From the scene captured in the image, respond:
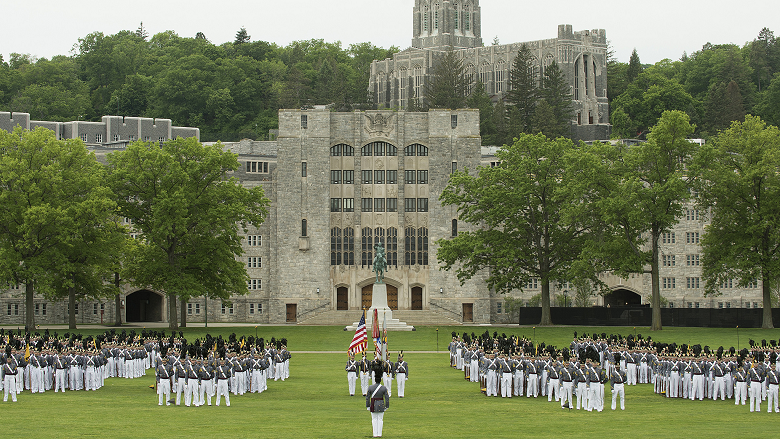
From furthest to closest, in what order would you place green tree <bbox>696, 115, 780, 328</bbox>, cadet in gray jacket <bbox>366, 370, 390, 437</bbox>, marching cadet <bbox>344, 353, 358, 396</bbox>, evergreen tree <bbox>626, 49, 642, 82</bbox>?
evergreen tree <bbox>626, 49, 642, 82</bbox> < green tree <bbox>696, 115, 780, 328</bbox> < marching cadet <bbox>344, 353, 358, 396</bbox> < cadet in gray jacket <bbox>366, 370, 390, 437</bbox>

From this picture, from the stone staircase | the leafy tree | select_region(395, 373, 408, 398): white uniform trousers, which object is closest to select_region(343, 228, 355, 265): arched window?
the stone staircase

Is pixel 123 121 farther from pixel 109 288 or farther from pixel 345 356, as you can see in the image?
pixel 345 356

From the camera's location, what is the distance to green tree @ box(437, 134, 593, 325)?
252 feet

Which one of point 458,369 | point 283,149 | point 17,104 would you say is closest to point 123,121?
point 17,104

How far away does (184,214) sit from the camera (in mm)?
72000

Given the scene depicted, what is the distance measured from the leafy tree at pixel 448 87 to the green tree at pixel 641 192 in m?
83.0

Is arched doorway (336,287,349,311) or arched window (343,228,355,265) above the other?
arched window (343,228,355,265)

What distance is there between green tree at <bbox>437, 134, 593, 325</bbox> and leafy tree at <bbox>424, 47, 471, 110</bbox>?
7662 centimetres

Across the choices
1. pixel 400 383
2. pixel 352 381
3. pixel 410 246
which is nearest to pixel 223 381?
pixel 352 381

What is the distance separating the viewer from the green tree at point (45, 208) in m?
68.4

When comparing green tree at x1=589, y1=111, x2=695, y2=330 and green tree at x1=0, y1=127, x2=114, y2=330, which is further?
green tree at x1=589, y1=111, x2=695, y2=330

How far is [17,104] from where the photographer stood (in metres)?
146

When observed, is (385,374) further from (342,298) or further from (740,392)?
(342,298)

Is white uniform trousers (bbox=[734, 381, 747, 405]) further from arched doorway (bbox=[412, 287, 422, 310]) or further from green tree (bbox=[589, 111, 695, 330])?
arched doorway (bbox=[412, 287, 422, 310])
